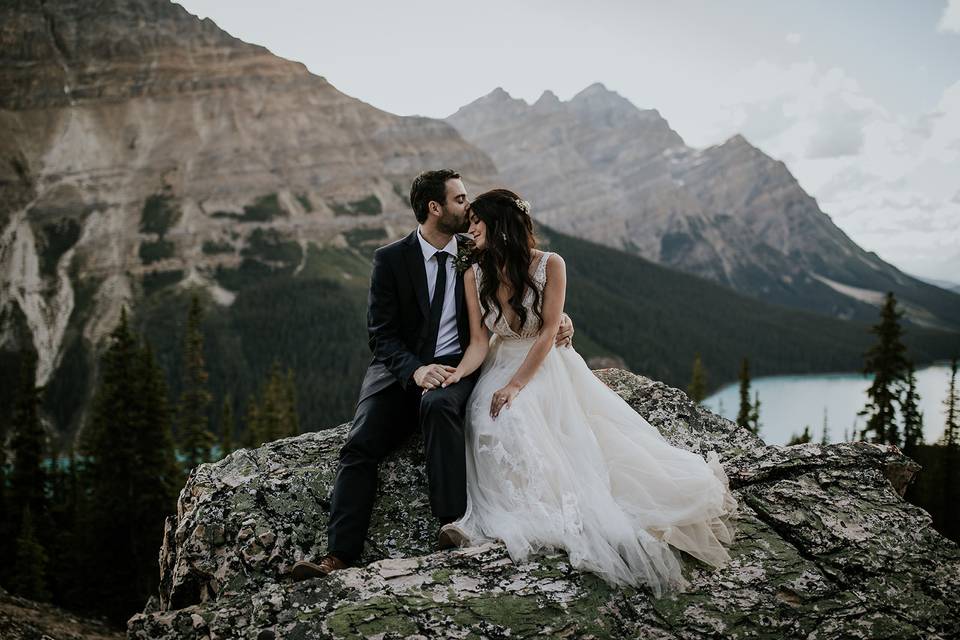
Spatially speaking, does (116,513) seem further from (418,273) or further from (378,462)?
(418,273)

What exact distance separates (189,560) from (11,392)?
149971 millimetres

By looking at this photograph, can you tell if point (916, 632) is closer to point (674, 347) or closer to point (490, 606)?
point (490, 606)

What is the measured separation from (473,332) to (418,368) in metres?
0.76

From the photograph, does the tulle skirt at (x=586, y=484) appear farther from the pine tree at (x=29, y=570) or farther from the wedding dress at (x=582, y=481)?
the pine tree at (x=29, y=570)

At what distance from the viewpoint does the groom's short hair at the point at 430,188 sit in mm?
7598

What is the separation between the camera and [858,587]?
5840 mm

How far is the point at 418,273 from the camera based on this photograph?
7703mm

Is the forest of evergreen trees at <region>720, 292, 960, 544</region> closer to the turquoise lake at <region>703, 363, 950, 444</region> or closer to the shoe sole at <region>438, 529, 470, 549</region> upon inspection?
the shoe sole at <region>438, 529, 470, 549</region>

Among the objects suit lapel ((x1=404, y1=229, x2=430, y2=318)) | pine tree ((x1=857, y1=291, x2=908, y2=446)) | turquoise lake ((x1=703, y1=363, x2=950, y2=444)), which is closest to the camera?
suit lapel ((x1=404, y1=229, x2=430, y2=318))

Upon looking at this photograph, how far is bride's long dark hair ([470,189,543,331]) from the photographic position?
23.1ft

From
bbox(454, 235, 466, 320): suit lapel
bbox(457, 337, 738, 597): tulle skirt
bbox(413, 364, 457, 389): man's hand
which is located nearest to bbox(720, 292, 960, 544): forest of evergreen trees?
bbox(457, 337, 738, 597): tulle skirt

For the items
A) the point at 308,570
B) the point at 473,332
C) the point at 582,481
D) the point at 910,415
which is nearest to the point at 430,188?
the point at 473,332

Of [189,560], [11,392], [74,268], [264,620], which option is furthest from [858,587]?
[74,268]

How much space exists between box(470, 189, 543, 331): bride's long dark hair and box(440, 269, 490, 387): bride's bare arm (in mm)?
207
